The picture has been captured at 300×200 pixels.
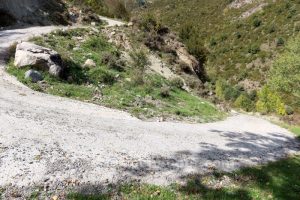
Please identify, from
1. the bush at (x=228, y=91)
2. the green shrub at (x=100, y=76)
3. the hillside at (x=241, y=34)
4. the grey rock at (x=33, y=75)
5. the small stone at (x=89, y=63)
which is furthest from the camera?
the hillside at (x=241, y=34)

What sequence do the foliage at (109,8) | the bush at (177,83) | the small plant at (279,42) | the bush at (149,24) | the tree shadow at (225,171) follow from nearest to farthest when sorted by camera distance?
1. the tree shadow at (225,171)
2. the bush at (177,83)
3. the bush at (149,24)
4. the foliage at (109,8)
5. the small plant at (279,42)

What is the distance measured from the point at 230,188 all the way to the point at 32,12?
31.6 m

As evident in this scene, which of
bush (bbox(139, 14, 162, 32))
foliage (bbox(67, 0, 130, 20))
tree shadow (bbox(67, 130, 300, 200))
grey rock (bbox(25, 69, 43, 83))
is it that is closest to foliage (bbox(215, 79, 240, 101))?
foliage (bbox(67, 0, 130, 20))

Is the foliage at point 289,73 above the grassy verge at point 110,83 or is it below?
above

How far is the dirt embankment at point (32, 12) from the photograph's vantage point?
32.7 m

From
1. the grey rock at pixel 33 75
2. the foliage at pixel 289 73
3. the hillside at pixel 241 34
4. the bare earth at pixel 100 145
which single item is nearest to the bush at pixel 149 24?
the foliage at pixel 289 73

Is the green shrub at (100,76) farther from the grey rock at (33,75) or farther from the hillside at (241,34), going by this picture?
the hillside at (241,34)

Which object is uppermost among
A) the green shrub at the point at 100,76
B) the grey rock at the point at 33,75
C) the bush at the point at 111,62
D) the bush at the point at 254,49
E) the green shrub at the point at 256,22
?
the green shrub at the point at 256,22

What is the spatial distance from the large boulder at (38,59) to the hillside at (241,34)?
45.7m

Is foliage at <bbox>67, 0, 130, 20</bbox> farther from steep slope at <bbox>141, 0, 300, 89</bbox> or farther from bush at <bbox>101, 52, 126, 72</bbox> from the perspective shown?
bush at <bbox>101, 52, 126, 72</bbox>

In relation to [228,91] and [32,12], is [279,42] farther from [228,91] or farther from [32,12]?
[32,12]

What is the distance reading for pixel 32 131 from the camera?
476 inches

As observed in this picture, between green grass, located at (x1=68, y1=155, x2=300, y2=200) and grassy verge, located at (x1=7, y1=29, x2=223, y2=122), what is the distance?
8.48 m

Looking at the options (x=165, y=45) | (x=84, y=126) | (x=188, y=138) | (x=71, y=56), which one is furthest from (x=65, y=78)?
(x=165, y=45)
